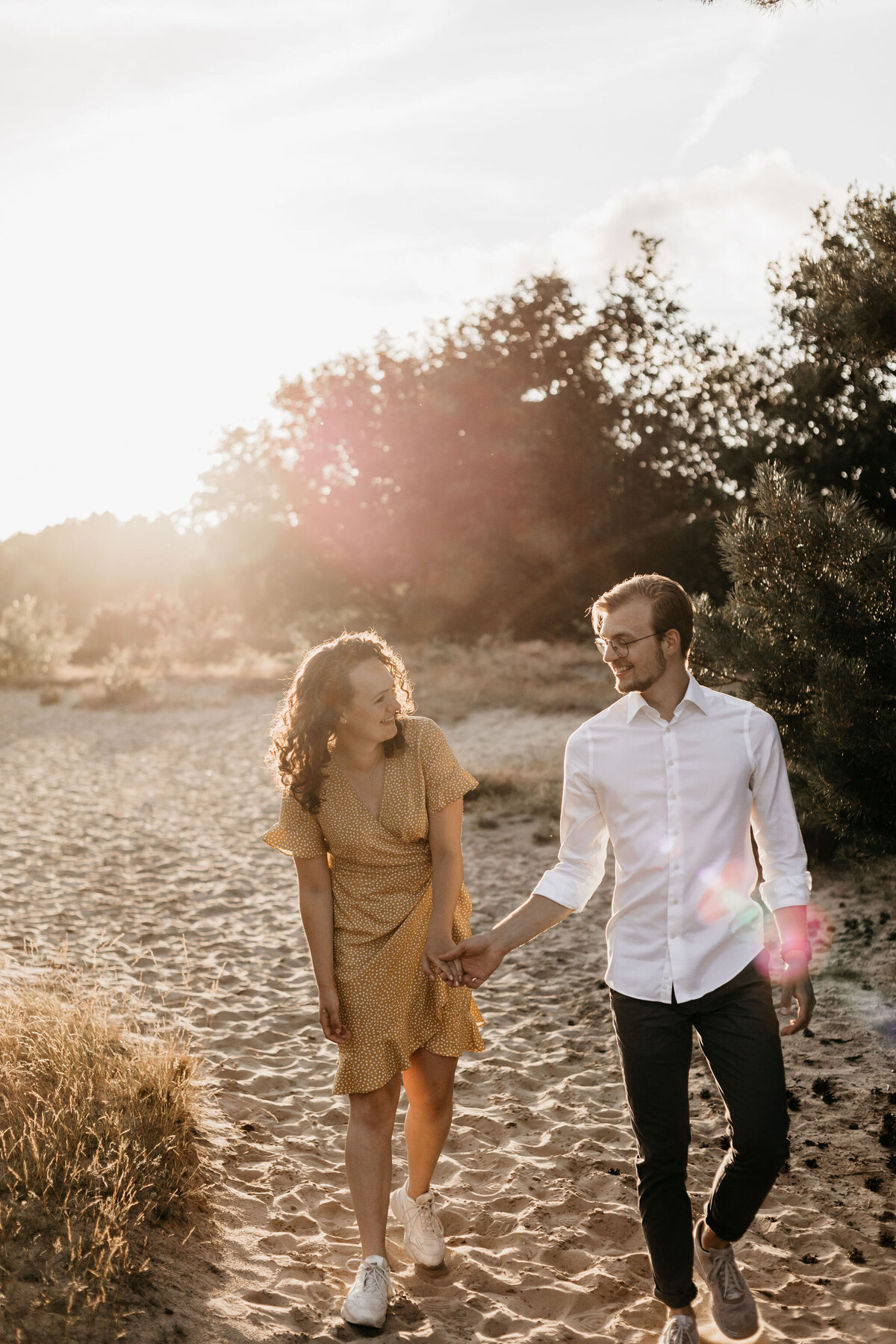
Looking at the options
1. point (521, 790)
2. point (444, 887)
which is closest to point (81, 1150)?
point (444, 887)

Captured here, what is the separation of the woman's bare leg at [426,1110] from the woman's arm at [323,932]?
31cm

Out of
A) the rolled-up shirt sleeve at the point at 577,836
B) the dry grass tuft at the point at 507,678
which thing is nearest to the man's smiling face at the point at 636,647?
the rolled-up shirt sleeve at the point at 577,836

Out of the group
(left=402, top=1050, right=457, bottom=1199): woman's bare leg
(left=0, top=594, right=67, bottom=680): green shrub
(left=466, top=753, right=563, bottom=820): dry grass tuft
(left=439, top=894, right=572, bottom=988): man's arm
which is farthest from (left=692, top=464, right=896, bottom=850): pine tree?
(left=0, top=594, right=67, bottom=680): green shrub

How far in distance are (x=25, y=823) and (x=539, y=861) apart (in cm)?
588

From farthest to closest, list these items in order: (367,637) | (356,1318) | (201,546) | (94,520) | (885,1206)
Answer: (94,520) < (201,546) < (885,1206) < (367,637) < (356,1318)

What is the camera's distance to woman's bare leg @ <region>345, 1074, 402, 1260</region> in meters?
3.32

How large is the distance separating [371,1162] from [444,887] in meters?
0.85

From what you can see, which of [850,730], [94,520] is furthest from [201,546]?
[94,520]

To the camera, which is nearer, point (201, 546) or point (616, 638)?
point (616, 638)

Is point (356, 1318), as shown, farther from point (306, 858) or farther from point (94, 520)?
point (94, 520)

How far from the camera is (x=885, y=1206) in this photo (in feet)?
13.0

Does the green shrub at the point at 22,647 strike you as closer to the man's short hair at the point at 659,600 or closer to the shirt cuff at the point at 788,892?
the man's short hair at the point at 659,600

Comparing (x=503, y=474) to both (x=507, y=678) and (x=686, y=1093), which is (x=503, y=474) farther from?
(x=686, y=1093)

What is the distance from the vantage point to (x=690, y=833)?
9.47 ft
